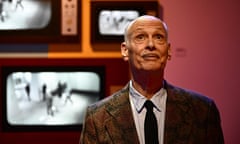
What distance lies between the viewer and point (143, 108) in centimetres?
120

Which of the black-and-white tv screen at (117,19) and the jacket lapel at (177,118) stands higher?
the black-and-white tv screen at (117,19)

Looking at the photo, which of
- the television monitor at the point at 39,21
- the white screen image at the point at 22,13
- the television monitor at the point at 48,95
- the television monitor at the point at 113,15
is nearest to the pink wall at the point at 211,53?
the television monitor at the point at 113,15

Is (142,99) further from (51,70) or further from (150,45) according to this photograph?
(51,70)

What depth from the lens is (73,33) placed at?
182 cm

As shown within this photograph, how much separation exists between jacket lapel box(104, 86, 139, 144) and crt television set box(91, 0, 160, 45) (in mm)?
605

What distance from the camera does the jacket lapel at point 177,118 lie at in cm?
116

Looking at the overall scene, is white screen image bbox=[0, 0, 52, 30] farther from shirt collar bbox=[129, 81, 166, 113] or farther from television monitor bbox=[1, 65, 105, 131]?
shirt collar bbox=[129, 81, 166, 113]

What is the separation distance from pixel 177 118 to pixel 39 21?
89 centimetres

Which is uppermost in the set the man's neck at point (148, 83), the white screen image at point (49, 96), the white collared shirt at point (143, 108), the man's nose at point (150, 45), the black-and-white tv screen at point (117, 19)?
the black-and-white tv screen at point (117, 19)

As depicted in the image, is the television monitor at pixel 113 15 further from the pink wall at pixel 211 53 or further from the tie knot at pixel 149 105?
the tie knot at pixel 149 105

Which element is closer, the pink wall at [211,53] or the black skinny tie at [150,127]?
the black skinny tie at [150,127]

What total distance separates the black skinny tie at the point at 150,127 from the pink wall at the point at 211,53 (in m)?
0.68

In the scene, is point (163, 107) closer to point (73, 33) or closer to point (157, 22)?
point (157, 22)

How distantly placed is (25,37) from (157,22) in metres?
0.82
